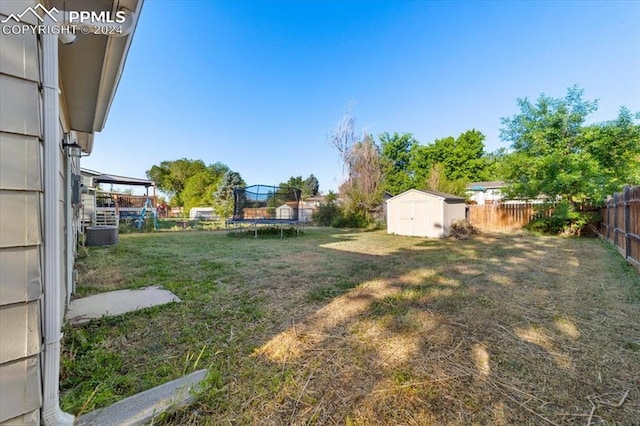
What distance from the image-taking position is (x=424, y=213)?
1092 cm

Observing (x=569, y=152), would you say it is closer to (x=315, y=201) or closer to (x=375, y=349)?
(x=375, y=349)

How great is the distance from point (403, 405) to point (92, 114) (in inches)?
193

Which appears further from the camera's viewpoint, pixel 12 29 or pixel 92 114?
pixel 92 114

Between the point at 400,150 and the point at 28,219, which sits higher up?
the point at 400,150

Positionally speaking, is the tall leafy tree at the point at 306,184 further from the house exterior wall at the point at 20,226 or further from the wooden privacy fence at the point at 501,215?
the house exterior wall at the point at 20,226

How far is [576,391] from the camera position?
1.66m

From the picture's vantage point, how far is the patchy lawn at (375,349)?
4.97 ft

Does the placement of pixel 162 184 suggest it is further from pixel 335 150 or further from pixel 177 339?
pixel 177 339

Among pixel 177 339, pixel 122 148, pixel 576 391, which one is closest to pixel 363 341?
pixel 576 391

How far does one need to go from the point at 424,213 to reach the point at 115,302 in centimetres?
1032
